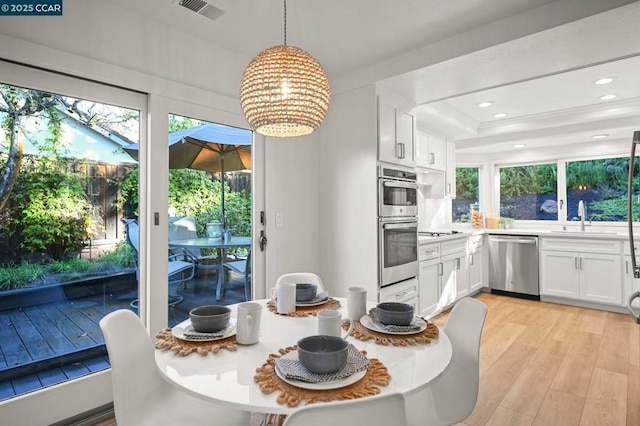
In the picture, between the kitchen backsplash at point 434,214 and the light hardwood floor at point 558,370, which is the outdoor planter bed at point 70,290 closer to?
the light hardwood floor at point 558,370

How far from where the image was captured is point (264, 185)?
9.55 feet

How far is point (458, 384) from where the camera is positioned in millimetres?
1389

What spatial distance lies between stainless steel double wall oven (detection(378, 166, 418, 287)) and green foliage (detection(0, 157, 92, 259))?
7.12 feet

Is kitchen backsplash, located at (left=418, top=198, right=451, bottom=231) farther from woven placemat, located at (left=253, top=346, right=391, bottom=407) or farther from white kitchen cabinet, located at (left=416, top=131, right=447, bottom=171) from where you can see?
woven placemat, located at (left=253, top=346, right=391, bottom=407)

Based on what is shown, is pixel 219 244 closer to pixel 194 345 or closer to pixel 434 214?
pixel 194 345

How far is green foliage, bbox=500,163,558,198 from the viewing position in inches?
205

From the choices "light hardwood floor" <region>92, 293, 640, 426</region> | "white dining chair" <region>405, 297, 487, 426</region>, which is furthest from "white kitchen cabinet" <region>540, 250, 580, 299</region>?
"white dining chair" <region>405, 297, 487, 426</region>

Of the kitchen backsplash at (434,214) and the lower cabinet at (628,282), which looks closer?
the lower cabinet at (628,282)

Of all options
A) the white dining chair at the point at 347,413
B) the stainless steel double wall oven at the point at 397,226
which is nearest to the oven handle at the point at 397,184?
the stainless steel double wall oven at the point at 397,226

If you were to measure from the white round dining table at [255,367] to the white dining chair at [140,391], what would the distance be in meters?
0.22

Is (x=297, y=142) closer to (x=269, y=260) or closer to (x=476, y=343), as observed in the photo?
(x=269, y=260)

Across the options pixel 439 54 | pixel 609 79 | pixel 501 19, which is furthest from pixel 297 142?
pixel 609 79

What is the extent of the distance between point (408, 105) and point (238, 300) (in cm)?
241

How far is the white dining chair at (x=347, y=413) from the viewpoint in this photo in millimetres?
680
